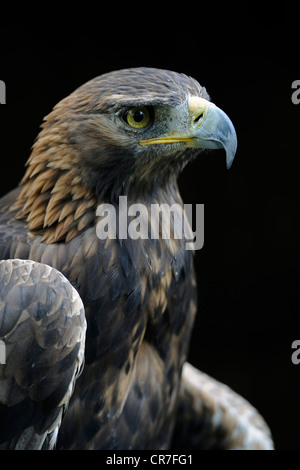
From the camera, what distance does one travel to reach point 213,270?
500 cm

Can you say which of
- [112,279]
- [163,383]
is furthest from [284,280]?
[112,279]

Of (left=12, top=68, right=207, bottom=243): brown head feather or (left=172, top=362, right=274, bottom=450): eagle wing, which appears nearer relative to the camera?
(left=12, top=68, right=207, bottom=243): brown head feather

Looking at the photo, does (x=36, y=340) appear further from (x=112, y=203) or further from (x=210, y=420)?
(x=210, y=420)

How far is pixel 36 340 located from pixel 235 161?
2.54m

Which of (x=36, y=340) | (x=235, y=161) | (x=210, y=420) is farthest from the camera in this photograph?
(x=235, y=161)

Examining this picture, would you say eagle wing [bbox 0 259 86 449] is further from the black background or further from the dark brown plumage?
the black background

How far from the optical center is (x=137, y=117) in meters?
2.49

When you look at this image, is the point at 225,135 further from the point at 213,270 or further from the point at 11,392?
the point at 213,270

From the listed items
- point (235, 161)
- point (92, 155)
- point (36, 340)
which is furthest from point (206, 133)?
point (235, 161)

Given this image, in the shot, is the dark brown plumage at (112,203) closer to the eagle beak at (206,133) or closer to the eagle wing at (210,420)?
the eagle beak at (206,133)

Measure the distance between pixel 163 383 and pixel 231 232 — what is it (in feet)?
6.89

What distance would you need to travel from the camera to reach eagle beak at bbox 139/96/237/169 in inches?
97.7

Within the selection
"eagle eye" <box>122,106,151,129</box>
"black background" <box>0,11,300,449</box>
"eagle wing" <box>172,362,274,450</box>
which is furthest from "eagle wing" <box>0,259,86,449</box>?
"black background" <box>0,11,300,449</box>

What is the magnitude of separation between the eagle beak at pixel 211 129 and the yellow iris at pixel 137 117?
0.14 metres
